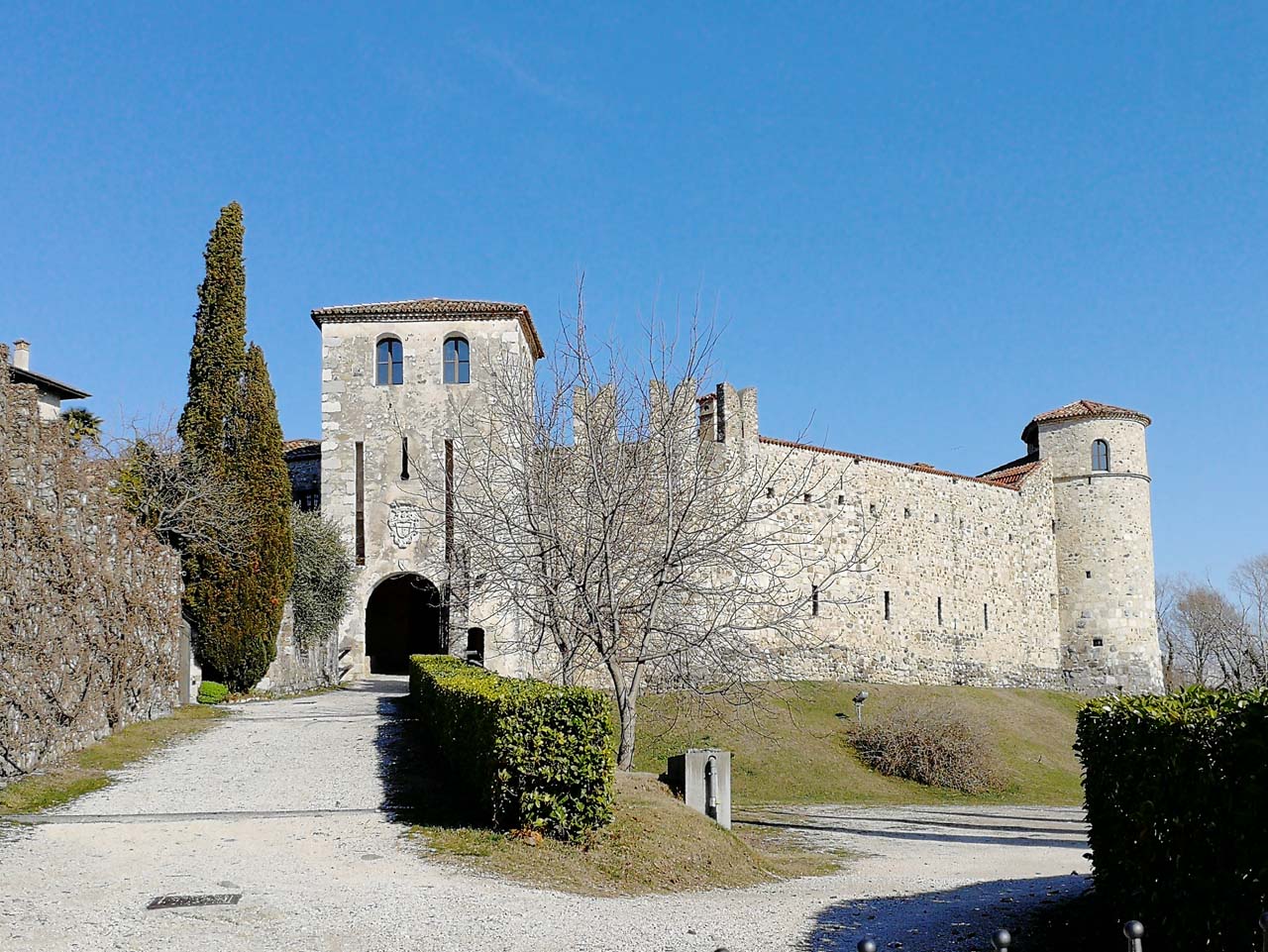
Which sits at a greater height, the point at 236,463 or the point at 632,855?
the point at 236,463

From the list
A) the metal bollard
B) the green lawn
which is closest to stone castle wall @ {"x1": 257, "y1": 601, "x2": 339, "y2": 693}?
the green lawn

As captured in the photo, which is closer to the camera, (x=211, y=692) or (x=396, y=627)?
(x=211, y=692)

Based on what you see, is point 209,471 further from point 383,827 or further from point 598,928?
point 598,928

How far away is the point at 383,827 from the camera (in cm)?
1070

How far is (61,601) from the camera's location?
46.6 feet

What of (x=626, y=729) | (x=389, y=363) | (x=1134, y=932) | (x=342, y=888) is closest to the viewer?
(x=1134, y=932)

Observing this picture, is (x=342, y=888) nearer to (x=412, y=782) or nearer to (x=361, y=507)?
(x=412, y=782)

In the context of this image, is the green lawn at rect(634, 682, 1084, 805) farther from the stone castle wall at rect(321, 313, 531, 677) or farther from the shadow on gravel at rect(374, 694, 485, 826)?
the stone castle wall at rect(321, 313, 531, 677)

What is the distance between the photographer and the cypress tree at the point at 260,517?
75.5ft

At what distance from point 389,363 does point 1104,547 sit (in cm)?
2704

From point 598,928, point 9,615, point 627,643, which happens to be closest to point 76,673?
point 9,615

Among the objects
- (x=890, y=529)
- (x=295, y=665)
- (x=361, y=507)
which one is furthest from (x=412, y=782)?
(x=890, y=529)

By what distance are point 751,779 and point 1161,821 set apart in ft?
58.7

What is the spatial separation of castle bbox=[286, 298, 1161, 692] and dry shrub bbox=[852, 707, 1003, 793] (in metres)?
2.72
